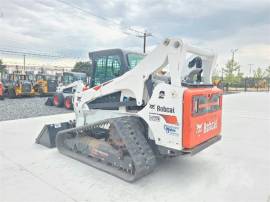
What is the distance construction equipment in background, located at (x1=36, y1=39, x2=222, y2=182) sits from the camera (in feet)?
10.5

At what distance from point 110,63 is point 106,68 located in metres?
0.16

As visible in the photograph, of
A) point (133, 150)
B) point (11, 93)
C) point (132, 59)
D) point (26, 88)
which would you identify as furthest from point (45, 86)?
point (133, 150)

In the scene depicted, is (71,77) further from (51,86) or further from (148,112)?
(148,112)

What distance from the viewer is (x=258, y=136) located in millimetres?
6230

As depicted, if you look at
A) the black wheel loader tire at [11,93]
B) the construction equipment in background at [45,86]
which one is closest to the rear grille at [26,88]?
the black wheel loader tire at [11,93]

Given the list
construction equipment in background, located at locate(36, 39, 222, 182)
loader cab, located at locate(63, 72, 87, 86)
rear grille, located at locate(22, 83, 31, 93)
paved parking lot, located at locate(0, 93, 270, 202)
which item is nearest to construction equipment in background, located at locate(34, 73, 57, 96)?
rear grille, located at locate(22, 83, 31, 93)

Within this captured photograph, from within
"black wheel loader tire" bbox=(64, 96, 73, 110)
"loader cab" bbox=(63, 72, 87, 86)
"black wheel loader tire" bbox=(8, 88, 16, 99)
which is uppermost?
"loader cab" bbox=(63, 72, 87, 86)

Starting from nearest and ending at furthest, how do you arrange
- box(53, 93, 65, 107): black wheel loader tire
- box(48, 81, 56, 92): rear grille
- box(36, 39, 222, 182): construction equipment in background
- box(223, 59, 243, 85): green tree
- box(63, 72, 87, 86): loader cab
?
box(36, 39, 222, 182): construction equipment in background
box(53, 93, 65, 107): black wheel loader tire
box(63, 72, 87, 86): loader cab
box(48, 81, 56, 92): rear grille
box(223, 59, 243, 85): green tree

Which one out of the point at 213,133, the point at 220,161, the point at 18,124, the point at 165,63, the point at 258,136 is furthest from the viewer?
the point at 18,124

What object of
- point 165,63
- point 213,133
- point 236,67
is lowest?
point 213,133

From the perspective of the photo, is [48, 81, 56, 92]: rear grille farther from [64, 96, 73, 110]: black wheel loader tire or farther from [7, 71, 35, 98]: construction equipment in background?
[64, 96, 73, 110]: black wheel loader tire

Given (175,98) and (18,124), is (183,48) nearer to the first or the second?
(175,98)

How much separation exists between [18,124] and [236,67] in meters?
36.9

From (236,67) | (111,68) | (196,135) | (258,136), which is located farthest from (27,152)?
(236,67)
